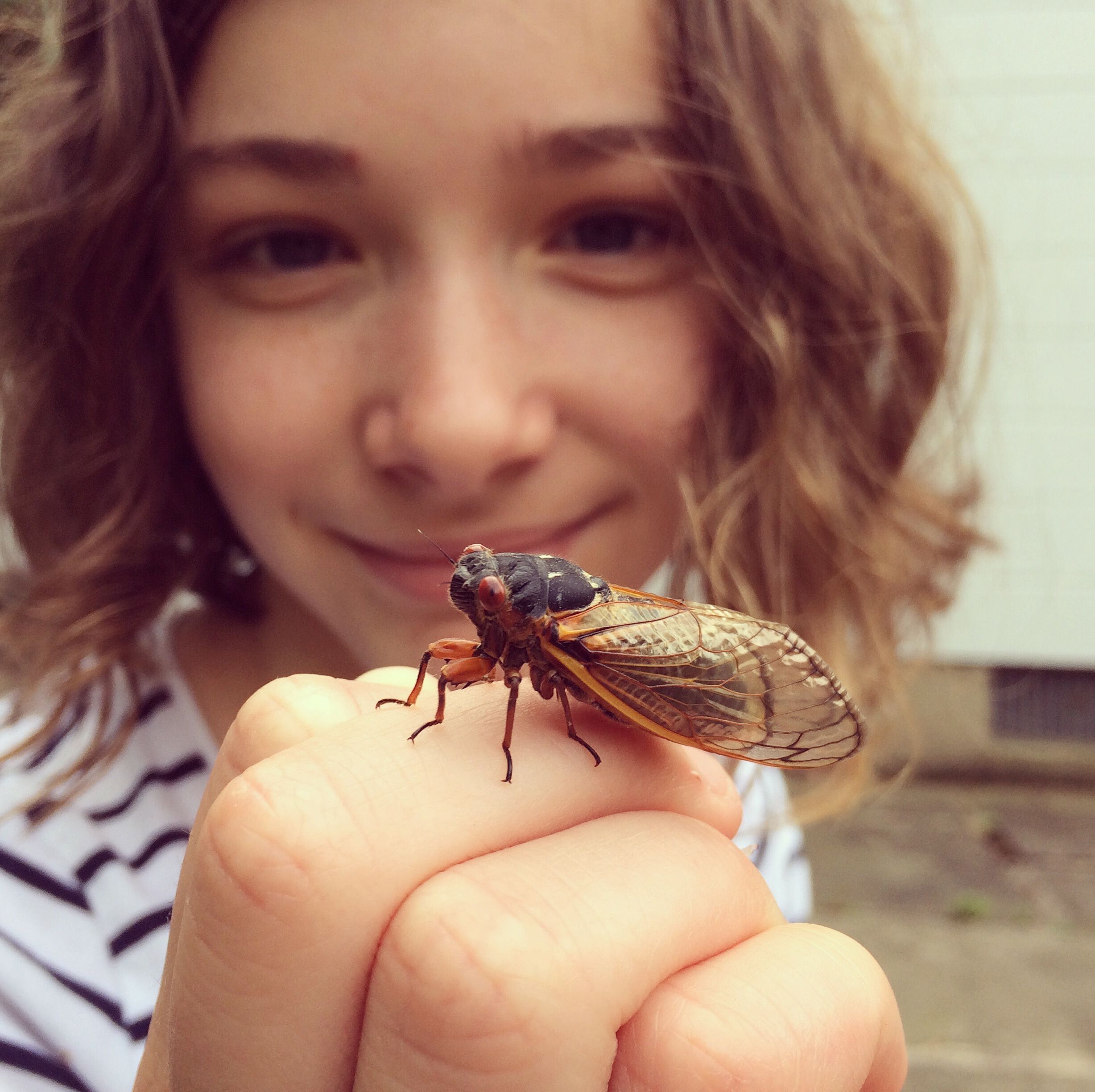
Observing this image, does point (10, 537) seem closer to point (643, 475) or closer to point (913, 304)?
→ point (643, 475)

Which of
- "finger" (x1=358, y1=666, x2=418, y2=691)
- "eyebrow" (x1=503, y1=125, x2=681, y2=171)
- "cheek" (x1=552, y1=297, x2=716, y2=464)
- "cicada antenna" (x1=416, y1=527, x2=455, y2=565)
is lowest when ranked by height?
"cicada antenna" (x1=416, y1=527, x2=455, y2=565)

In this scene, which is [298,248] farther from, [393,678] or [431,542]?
[393,678]

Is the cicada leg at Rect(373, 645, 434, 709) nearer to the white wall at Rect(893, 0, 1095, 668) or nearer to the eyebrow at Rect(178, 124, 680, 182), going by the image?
the eyebrow at Rect(178, 124, 680, 182)

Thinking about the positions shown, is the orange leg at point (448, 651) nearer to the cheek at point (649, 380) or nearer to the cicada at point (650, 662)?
the cicada at point (650, 662)

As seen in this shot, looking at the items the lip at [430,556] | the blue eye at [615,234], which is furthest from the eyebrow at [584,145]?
the lip at [430,556]

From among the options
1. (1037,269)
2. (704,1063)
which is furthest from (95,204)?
(1037,269)

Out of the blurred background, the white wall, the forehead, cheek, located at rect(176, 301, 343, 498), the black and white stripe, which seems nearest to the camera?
the black and white stripe

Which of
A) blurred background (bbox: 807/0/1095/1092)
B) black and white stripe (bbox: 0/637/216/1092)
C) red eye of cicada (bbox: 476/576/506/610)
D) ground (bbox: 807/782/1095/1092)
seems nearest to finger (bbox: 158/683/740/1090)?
red eye of cicada (bbox: 476/576/506/610)
